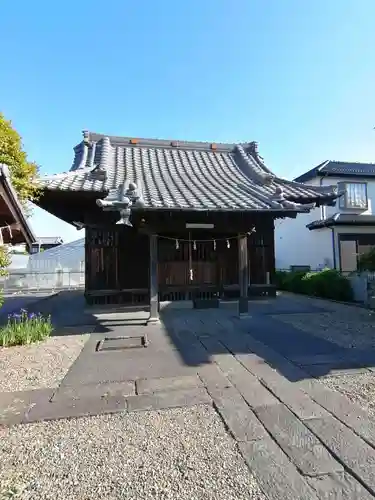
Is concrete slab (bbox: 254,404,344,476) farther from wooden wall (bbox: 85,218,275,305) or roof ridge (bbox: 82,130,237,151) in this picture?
roof ridge (bbox: 82,130,237,151)

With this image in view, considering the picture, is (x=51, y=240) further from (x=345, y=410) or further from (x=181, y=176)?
(x=345, y=410)

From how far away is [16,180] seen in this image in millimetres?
6074

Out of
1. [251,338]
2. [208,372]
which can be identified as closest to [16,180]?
[208,372]

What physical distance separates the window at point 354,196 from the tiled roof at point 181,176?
20.6ft

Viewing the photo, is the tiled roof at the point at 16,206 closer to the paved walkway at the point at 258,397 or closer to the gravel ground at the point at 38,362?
the gravel ground at the point at 38,362

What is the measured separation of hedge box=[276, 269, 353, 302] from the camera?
10453 mm

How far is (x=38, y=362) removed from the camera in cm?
471

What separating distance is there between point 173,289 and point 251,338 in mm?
3875

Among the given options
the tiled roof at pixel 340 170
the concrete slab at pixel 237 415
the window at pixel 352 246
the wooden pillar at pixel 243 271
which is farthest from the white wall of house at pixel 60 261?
the concrete slab at pixel 237 415

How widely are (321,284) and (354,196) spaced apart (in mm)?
7222

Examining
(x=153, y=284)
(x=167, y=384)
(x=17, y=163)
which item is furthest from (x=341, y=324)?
(x=17, y=163)

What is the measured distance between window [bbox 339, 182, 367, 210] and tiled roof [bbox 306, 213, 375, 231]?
86 centimetres

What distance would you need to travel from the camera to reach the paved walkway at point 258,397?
2.18m

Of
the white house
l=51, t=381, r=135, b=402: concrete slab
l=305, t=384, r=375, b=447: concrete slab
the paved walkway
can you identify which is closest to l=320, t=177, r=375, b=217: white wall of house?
the white house
